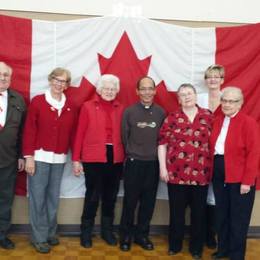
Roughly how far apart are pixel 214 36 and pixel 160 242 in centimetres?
163

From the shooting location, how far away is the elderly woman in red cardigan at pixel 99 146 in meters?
2.58

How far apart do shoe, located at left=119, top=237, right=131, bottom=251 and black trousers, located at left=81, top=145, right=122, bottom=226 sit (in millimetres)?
216

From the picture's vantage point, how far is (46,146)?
2545 millimetres

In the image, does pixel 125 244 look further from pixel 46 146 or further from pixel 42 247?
pixel 46 146

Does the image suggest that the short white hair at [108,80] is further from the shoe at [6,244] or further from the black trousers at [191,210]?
the shoe at [6,244]

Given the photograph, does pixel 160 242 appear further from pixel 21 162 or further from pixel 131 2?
pixel 131 2

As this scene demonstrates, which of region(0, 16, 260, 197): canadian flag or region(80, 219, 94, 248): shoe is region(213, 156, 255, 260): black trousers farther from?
region(80, 219, 94, 248): shoe

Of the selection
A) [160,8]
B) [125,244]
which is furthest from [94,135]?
[160,8]

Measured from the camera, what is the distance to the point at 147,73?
289 cm

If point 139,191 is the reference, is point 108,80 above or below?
above

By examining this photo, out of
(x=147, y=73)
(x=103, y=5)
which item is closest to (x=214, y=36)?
(x=147, y=73)

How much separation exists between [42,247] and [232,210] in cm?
129

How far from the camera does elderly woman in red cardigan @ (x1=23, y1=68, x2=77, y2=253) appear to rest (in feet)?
8.27

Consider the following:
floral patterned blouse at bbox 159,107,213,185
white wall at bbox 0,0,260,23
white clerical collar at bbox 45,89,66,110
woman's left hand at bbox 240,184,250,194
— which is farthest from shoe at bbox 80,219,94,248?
white wall at bbox 0,0,260,23
